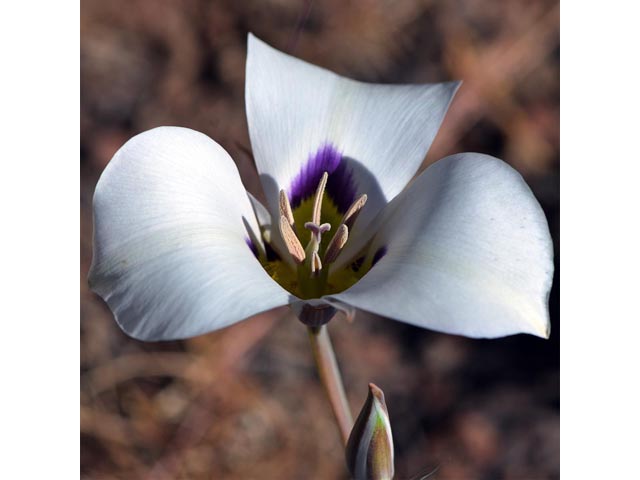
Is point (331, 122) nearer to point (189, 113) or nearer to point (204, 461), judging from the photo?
point (189, 113)

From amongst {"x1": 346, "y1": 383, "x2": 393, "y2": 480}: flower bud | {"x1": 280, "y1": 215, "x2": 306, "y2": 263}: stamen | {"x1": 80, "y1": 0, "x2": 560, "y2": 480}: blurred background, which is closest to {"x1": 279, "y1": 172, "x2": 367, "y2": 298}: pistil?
{"x1": 280, "y1": 215, "x2": 306, "y2": 263}: stamen

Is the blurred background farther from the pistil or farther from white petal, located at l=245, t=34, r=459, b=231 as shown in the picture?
the pistil

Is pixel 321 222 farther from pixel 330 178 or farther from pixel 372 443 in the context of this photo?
pixel 372 443

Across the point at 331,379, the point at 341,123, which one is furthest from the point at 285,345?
the point at 341,123

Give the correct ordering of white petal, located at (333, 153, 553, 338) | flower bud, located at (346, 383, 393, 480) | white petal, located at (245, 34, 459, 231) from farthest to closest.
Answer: white petal, located at (245, 34, 459, 231), flower bud, located at (346, 383, 393, 480), white petal, located at (333, 153, 553, 338)

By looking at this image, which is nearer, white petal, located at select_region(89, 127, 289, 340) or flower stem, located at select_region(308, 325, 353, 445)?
white petal, located at select_region(89, 127, 289, 340)

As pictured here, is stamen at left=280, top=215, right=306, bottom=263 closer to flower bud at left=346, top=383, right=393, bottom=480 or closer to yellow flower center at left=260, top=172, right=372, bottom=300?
yellow flower center at left=260, top=172, right=372, bottom=300

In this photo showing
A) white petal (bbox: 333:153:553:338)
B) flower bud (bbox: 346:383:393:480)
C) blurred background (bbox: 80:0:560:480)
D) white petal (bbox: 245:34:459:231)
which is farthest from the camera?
blurred background (bbox: 80:0:560:480)

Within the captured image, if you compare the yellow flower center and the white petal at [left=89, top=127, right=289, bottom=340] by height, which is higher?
the white petal at [left=89, top=127, right=289, bottom=340]

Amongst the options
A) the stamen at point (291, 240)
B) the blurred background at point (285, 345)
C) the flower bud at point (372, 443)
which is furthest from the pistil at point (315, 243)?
the blurred background at point (285, 345)
